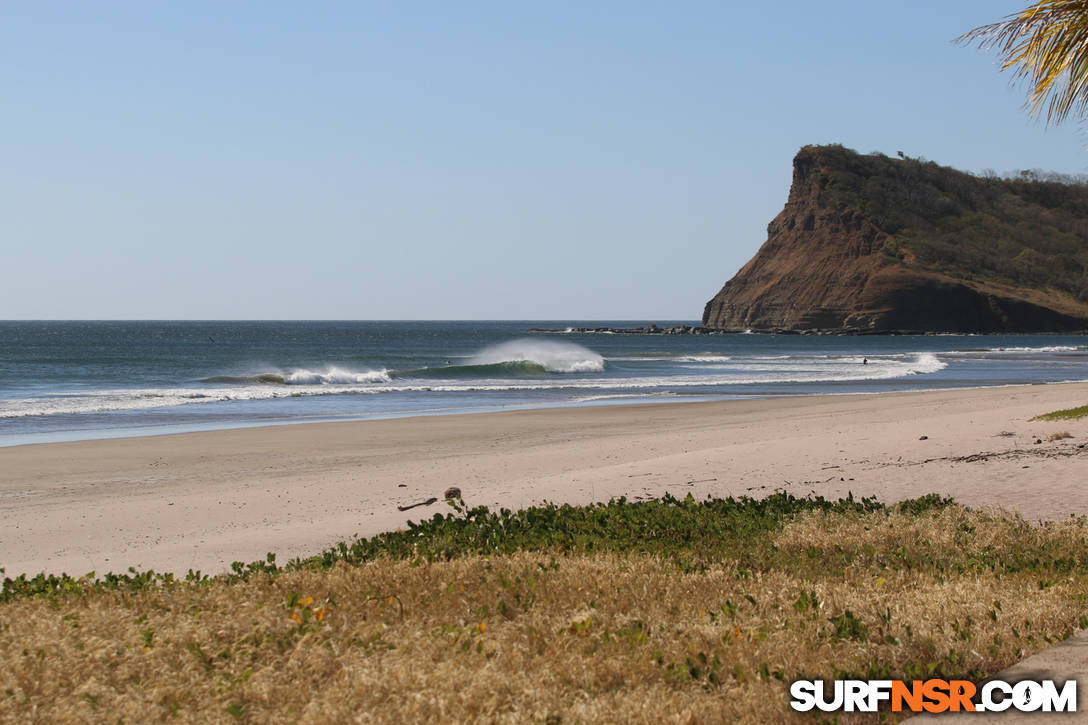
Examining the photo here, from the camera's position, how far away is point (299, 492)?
11.6m

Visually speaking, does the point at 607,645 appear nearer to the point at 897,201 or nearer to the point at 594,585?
the point at 594,585

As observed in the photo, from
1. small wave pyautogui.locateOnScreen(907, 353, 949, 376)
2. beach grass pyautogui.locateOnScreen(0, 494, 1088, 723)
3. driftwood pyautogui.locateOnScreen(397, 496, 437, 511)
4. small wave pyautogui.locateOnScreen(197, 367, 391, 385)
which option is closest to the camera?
beach grass pyautogui.locateOnScreen(0, 494, 1088, 723)

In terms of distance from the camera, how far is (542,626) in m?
5.10

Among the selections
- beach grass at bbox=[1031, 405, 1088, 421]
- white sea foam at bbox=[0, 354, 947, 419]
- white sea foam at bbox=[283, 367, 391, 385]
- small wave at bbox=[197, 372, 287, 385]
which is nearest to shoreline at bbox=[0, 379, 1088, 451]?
white sea foam at bbox=[0, 354, 947, 419]

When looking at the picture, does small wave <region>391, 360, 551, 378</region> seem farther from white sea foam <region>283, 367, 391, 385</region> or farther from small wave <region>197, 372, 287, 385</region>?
small wave <region>197, 372, 287, 385</region>

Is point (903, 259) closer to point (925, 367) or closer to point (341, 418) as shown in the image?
point (925, 367)

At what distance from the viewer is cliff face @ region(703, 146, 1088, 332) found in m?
132

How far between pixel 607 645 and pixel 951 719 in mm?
1607

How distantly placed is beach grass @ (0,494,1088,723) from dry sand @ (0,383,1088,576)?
2.12 m

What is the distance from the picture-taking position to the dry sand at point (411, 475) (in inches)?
355

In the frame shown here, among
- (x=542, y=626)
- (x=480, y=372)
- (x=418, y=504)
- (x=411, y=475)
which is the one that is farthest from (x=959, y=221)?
(x=542, y=626)

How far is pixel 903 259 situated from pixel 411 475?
448ft

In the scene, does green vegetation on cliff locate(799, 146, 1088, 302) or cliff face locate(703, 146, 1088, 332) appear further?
green vegetation on cliff locate(799, 146, 1088, 302)

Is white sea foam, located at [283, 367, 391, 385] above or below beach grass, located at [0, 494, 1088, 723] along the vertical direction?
below
